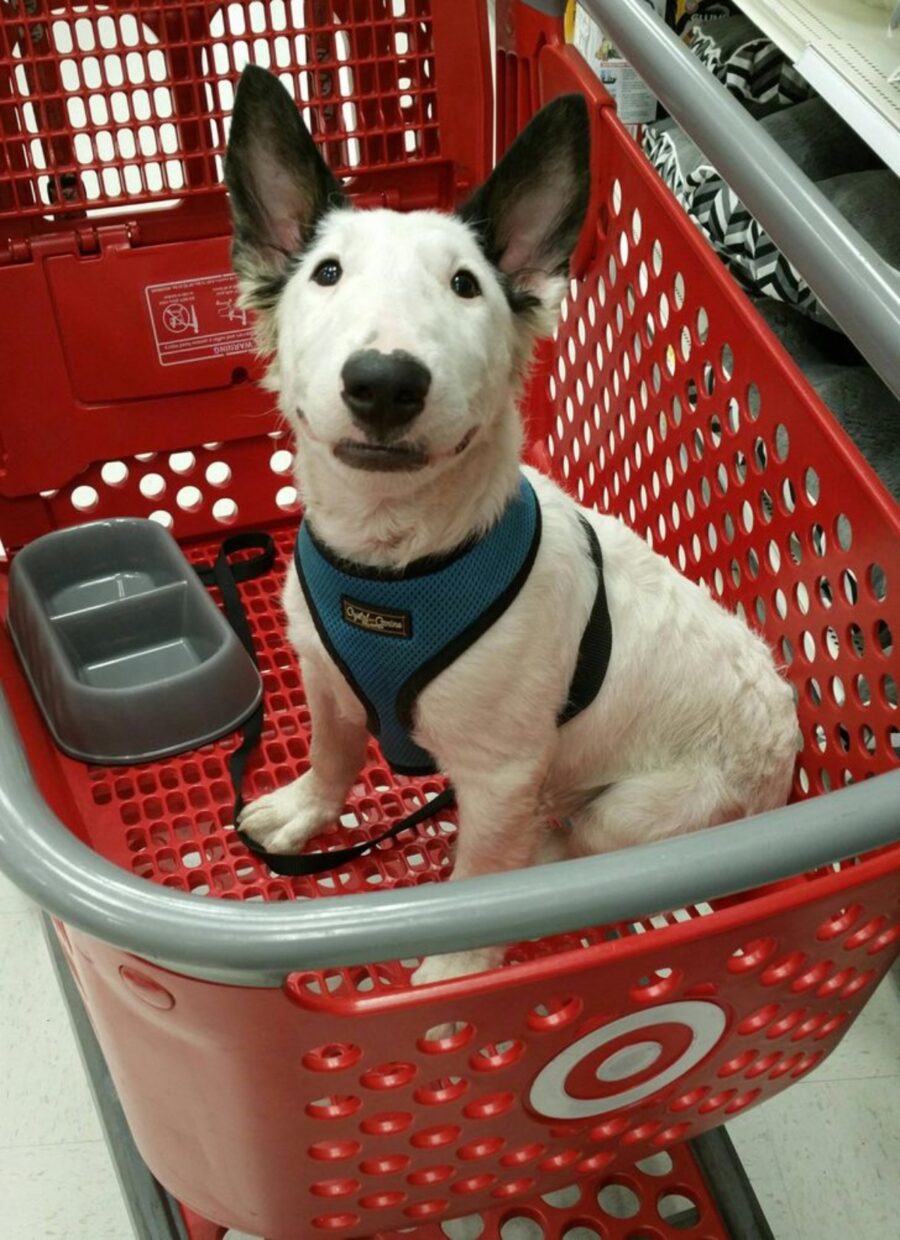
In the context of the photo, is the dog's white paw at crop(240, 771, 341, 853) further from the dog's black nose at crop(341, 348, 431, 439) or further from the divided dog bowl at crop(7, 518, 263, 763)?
the dog's black nose at crop(341, 348, 431, 439)

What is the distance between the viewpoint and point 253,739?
133cm

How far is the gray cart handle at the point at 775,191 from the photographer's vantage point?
834mm

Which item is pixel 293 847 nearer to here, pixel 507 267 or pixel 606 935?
pixel 606 935

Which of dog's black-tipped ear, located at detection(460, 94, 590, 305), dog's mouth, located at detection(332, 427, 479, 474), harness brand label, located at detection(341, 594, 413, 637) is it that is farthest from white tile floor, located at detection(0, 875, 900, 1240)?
dog's black-tipped ear, located at detection(460, 94, 590, 305)

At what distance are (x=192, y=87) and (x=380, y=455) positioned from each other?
0.71 meters

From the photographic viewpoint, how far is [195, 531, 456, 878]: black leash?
1.17 metres

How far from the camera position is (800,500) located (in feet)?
3.48

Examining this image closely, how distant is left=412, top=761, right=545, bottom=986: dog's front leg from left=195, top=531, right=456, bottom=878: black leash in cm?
15

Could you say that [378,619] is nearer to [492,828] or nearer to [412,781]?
[492,828]

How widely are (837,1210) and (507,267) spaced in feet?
3.30

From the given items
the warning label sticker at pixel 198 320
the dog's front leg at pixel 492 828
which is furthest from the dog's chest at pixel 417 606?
the warning label sticker at pixel 198 320

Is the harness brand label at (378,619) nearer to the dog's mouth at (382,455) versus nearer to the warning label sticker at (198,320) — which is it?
the dog's mouth at (382,455)

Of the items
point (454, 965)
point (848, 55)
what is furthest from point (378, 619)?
point (848, 55)

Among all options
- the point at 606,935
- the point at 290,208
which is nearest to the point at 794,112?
the point at 290,208
